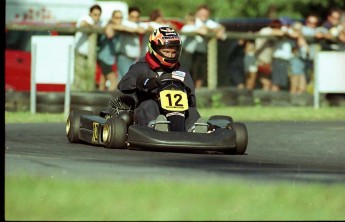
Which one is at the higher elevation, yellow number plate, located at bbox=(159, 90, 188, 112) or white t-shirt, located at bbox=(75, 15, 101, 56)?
white t-shirt, located at bbox=(75, 15, 101, 56)

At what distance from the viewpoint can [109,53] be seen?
1972 cm

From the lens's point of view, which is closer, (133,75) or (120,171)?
(120,171)

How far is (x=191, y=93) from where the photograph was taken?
12734 millimetres

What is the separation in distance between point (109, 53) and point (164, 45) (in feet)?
23.0

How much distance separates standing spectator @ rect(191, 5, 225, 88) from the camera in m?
21.3

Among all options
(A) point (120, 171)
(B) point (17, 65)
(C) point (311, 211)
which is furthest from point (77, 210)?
Result: (B) point (17, 65)

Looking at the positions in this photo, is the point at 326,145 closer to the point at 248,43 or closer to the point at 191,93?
the point at 191,93

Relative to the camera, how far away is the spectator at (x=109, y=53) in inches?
769

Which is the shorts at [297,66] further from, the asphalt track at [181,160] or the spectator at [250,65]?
the asphalt track at [181,160]

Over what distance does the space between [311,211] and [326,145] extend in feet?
20.8

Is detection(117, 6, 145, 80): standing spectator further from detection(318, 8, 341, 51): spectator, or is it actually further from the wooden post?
detection(318, 8, 341, 51): spectator

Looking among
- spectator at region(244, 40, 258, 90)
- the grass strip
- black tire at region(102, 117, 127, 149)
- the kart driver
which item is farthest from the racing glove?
spectator at region(244, 40, 258, 90)

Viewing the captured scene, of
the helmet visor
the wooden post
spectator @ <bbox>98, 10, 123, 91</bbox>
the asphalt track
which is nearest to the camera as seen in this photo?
the asphalt track

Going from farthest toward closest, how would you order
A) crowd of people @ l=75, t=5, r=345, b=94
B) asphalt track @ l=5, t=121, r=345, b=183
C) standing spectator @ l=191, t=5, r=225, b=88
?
standing spectator @ l=191, t=5, r=225, b=88 → crowd of people @ l=75, t=5, r=345, b=94 → asphalt track @ l=5, t=121, r=345, b=183
